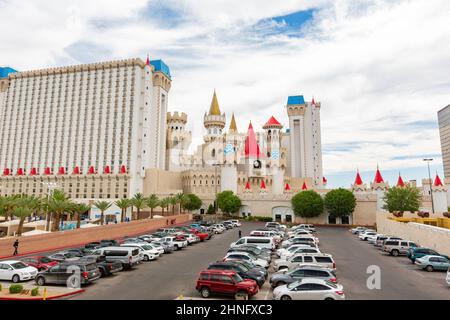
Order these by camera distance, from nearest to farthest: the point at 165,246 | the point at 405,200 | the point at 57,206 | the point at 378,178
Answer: the point at 165,246, the point at 57,206, the point at 405,200, the point at 378,178

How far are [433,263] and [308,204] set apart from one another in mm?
43447

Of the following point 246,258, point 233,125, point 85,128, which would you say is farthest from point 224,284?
point 233,125

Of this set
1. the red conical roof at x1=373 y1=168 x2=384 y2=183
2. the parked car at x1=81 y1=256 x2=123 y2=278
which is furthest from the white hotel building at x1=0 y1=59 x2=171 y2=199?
the parked car at x1=81 y1=256 x2=123 y2=278

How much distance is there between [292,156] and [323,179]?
499 inches

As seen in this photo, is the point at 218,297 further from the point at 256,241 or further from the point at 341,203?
the point at 341,203

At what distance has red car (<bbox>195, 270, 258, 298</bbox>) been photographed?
1655 cm

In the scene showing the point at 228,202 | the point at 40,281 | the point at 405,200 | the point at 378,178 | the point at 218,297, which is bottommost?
the point at 218,297

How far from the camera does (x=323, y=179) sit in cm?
10394

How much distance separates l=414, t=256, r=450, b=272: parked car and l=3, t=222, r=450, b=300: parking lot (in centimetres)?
58

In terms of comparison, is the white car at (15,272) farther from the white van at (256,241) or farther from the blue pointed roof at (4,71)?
the blue pointed roof at (4,71)

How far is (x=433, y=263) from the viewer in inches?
952

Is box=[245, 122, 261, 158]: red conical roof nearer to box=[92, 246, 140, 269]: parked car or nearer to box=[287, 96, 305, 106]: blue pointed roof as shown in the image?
box=[287, 96, 305, 106]: blue pointed roof
